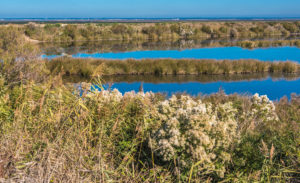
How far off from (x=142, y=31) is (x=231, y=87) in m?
34.9

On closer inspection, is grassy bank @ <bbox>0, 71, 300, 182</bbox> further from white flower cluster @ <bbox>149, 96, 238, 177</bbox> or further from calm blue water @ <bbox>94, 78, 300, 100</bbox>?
calm blue water @ <bbox>94, 78, 300, 100</bbox>

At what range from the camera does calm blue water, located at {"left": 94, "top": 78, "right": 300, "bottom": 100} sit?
16.0 meters

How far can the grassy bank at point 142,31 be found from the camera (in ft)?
147

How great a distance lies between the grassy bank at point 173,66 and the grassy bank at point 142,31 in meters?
25.1

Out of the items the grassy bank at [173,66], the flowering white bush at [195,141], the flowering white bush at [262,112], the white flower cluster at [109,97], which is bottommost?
the grassy bank at [173,66]

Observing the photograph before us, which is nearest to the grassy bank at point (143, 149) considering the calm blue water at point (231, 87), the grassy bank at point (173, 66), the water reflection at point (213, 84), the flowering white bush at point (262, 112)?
the flowering white bush at point (262, 112)

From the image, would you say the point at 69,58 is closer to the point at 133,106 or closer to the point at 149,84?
the point at 149,84

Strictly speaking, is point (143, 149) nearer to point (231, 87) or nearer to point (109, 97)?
point (109, 97)

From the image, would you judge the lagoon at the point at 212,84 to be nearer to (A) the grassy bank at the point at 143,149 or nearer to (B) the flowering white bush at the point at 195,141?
(A) the grassy bank at the point at 143,149

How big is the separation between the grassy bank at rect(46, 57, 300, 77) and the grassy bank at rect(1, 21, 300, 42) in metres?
25.1

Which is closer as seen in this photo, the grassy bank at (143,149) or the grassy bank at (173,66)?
the grassy bank at (143,149)

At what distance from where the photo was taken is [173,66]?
20703mm

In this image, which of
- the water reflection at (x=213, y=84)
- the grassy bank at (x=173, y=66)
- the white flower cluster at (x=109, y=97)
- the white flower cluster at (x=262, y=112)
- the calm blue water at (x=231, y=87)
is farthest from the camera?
the grassy bank at (x=173, y=66)

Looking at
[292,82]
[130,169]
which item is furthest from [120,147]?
[292,82]
